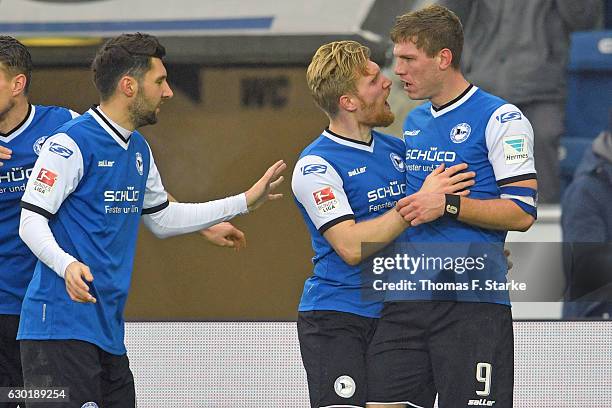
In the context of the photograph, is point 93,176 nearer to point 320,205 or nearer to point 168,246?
point 320,205

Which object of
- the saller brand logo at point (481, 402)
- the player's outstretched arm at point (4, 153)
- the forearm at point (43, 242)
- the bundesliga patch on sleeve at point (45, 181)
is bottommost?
the saller brand logo at point (481, 402)

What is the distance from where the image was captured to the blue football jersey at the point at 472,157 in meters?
3.74

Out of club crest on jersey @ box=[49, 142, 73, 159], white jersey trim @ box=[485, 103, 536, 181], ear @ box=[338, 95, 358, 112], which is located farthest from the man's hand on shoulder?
white jersey trim @ box=[485, 103, 536, 181]

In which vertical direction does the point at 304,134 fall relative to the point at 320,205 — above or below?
above

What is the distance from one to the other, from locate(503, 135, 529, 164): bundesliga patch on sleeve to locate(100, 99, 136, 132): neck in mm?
1296

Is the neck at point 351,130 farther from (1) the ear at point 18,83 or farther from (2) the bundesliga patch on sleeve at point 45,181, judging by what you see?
(1) the ear at point 18,83

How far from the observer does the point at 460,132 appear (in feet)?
12.6

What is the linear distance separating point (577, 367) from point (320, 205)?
2.12m

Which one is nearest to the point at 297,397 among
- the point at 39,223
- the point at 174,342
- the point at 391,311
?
the point at 174,342

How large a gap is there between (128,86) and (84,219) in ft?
1.65

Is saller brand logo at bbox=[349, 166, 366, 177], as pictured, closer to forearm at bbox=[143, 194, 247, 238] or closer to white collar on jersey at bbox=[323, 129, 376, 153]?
white collar on jersey at bbox=[323, 129, 376, 153]

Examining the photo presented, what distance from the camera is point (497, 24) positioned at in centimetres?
546

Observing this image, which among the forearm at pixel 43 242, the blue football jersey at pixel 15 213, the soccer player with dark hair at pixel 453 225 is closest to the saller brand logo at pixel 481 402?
the soccer player with dark hair at pixel 453 225

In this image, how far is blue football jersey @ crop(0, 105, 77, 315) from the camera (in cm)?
429
